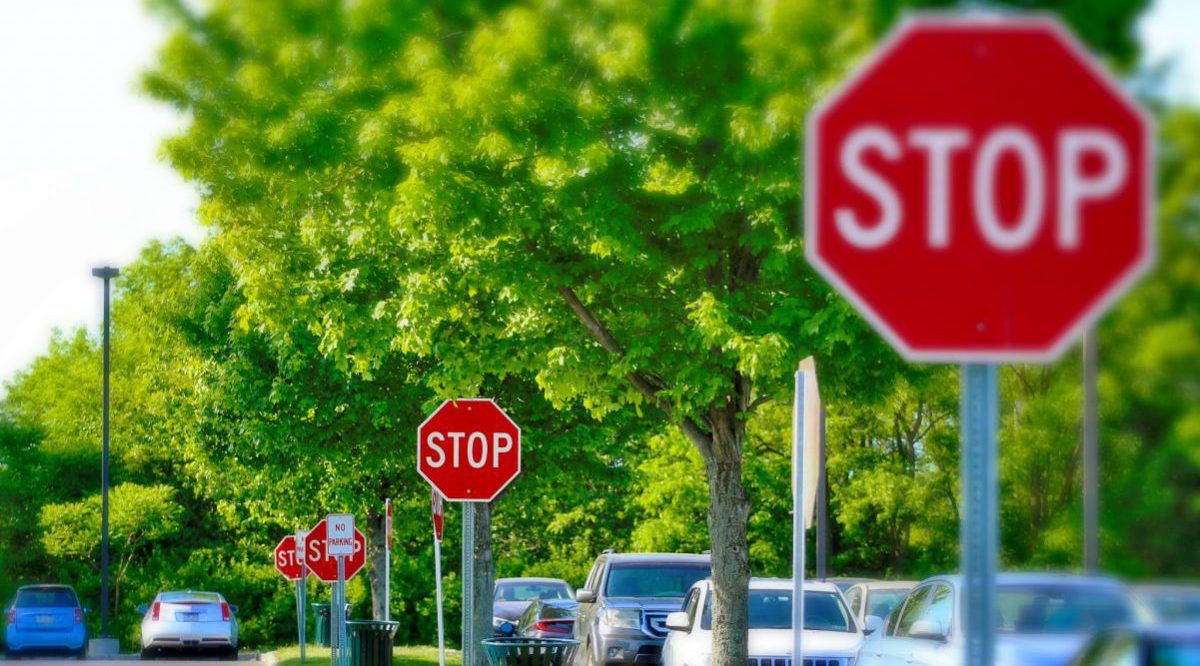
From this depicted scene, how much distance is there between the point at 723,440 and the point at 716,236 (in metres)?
2.56

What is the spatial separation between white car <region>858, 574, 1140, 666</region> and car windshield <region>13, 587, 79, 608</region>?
31297 millimetres

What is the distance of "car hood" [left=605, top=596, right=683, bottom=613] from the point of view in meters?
22.0

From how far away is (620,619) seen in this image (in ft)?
71.3

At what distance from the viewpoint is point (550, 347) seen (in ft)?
60.3

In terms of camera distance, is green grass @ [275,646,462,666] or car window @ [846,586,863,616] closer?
car window @ [846,586,863,616]

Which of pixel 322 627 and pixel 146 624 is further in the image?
pixel 146 624

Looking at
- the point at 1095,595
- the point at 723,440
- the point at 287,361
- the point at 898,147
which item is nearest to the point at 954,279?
the point at 898,147

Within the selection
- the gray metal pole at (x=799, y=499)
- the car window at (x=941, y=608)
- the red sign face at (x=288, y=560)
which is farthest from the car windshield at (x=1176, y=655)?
the red sign face at (x=288, y=560)

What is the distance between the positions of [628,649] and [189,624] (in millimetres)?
20490

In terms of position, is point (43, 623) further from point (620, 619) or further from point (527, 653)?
point (527, 653)

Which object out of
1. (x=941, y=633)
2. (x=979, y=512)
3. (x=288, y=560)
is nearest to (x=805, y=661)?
(x=941, y=633)

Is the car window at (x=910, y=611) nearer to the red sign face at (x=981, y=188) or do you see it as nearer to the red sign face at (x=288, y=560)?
the red sign face at (x=981, y=188)

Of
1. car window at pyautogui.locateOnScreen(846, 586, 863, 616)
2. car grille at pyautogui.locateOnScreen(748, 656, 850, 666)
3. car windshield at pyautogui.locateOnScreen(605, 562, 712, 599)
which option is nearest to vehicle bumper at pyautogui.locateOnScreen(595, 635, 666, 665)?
car windshield at pyautogui.locateOnScreen(605, 562, 712, 599)

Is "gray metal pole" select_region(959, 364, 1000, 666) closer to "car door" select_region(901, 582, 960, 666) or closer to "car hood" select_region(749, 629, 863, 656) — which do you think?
"car door" select_region(901, 582, 960, 666)
